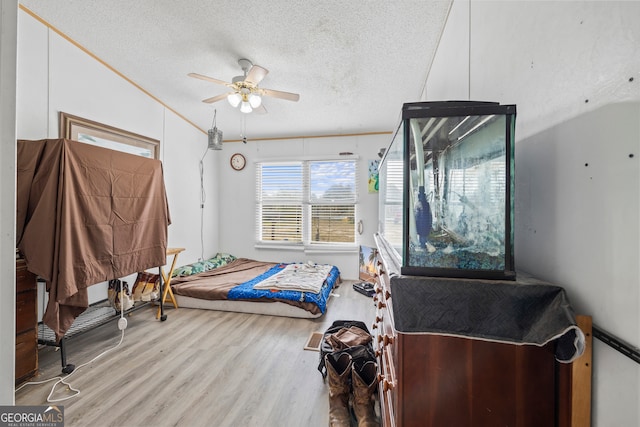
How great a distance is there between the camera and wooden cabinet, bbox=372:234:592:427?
0.70 m

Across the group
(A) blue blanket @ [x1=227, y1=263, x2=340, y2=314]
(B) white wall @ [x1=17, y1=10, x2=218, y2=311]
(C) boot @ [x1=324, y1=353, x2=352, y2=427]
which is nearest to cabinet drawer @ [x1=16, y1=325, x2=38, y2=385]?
(B) white wall @ [x1=17, y1=10, x2=218, y2=311]

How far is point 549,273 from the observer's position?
773mm

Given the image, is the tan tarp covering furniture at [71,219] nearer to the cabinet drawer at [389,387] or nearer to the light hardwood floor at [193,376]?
the light hardwood floor at [193,376]

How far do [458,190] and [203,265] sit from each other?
3943 mm

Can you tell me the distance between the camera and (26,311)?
1.68m

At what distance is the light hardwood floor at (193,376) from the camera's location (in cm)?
146

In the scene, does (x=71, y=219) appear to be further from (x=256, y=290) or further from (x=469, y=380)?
(x=469, y=380)

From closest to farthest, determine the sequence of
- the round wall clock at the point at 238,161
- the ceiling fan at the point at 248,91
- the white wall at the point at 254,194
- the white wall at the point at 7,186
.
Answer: the white wall at the point at 7,186, the ceiling fan at the point at 248,91, the white wall at the point at 254,194, the round wall clock at the point at 238,161

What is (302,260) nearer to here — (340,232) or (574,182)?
(340,232)

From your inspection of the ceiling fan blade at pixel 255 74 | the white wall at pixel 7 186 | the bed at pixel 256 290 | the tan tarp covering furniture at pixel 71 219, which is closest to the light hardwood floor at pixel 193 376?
the bed at pixel 256 290

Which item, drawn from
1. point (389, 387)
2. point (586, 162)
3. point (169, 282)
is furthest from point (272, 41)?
point (169, 282)

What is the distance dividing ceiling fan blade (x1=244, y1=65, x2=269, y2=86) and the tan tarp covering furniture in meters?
1.30

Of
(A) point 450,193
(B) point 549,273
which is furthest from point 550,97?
(B) point 549,273

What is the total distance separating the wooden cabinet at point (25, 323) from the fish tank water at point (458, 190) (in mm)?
2469
